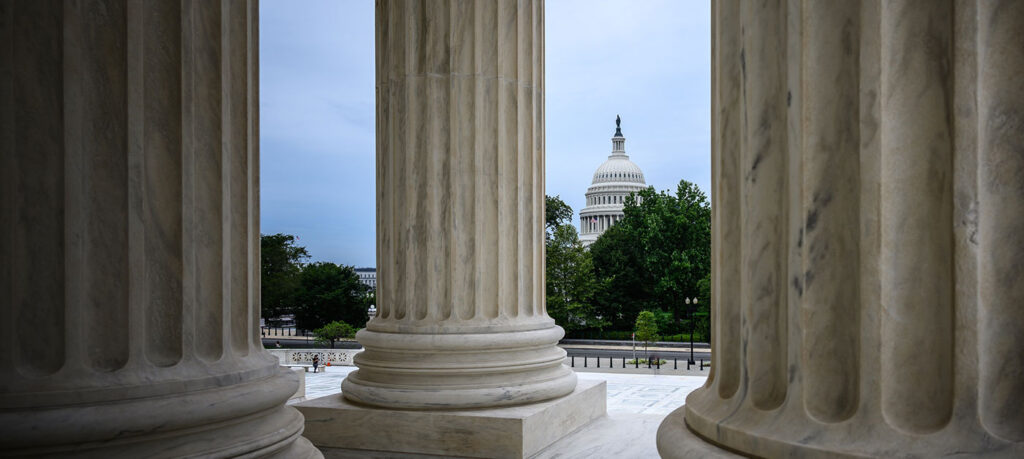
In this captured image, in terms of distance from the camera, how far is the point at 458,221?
4106cm

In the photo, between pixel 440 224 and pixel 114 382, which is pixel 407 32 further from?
pixel 114 382

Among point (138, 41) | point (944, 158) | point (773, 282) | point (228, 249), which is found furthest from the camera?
point (228, 249)

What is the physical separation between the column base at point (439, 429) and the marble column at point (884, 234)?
23.0 metres

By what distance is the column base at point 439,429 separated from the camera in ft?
122

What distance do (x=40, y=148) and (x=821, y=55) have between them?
53.3ft

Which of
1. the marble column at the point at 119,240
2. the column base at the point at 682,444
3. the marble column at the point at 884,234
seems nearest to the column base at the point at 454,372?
the marble column at the point at 119,240

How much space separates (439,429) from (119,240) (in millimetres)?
23461

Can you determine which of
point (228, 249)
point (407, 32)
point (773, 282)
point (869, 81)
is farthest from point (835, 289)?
point (407, 32)

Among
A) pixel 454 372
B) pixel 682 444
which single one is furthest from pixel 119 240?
pixel 454 372

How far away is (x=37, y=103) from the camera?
17.0 m

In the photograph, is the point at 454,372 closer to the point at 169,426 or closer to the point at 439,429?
the point at 439,429

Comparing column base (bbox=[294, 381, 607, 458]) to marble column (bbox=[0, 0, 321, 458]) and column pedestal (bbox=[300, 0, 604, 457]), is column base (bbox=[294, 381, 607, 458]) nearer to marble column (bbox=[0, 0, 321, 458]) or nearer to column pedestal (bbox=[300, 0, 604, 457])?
column pedestal (bbox=[300, 0, 604, 457])

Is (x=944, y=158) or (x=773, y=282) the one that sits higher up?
(x=944, y=158)

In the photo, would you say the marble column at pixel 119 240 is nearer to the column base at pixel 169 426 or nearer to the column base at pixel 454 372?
the column base at pixel 169 426
